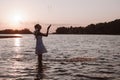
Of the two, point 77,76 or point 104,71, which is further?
point 104,71

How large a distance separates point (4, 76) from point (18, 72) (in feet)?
5.69

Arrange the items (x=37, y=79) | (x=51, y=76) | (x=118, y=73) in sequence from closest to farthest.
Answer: (x=37, y=79) → (x=51, y=76) → (x=118, y=73)

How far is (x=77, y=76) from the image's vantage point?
53.8ft

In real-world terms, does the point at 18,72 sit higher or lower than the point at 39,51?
lower

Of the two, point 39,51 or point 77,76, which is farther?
point 39,51

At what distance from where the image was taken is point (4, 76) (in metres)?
16.1

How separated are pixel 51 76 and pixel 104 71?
3837 millimetres

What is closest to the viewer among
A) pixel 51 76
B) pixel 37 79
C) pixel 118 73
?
pixel 37 79

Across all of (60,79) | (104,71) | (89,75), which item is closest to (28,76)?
(60,79)

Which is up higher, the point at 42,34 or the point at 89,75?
the point at 42,34

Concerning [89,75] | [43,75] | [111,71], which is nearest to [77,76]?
[89,75]

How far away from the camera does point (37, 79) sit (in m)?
15.2

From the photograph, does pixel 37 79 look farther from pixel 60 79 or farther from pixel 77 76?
pixel 77 76

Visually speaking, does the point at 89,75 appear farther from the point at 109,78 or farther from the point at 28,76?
the point at 28,76
